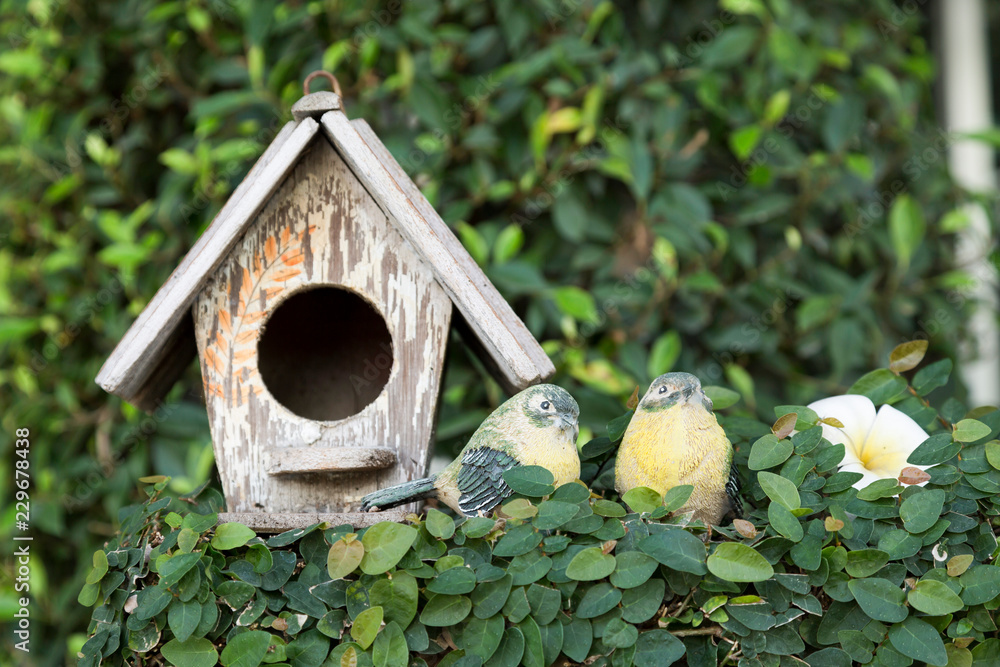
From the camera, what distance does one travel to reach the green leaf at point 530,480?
787 mm

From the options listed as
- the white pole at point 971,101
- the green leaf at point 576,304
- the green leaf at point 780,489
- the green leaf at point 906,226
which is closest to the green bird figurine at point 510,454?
the green leaf at point 780,489

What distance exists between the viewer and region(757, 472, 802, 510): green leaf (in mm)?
793

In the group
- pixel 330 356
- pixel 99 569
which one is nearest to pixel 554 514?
pixel 99 569

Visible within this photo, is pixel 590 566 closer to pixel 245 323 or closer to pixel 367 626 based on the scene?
pixel 367 626

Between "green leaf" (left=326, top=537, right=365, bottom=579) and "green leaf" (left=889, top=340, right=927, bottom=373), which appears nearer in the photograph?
"green leaf" (left=326, top=537, right=365, bottom=579)

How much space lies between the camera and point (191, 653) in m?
0.79

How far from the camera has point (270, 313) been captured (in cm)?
101

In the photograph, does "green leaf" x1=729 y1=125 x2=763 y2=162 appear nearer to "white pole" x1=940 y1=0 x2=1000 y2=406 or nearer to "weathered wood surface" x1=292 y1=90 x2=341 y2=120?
"white pole" x1=940 y1=0 x2=1000 y2=406

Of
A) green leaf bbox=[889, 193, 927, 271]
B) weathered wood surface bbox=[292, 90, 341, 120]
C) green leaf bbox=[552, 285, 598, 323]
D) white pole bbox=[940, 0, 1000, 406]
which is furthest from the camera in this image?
white pole bbox=[940, 0, 1000, 406]

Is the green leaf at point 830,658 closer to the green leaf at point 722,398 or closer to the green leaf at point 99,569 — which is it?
the green leaf at point 722,398

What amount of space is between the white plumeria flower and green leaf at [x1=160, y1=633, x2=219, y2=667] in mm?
729

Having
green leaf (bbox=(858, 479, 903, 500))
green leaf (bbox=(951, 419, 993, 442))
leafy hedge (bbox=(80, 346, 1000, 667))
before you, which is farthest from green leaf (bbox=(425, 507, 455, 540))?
green leaf (bbox=(951, 419, 993, 442))

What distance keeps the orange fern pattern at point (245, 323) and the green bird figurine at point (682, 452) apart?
48 cm

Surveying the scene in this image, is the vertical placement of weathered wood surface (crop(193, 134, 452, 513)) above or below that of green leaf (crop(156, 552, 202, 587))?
above
